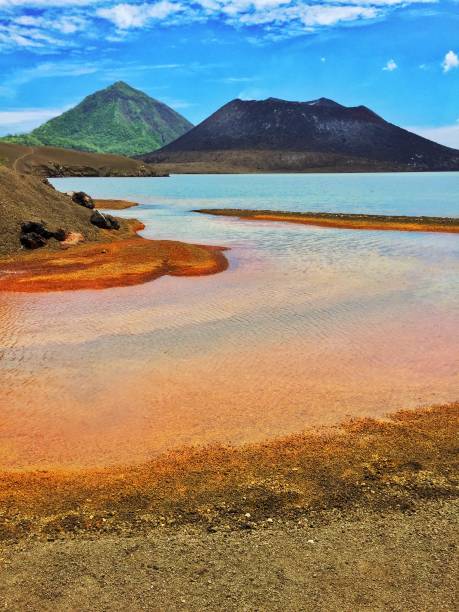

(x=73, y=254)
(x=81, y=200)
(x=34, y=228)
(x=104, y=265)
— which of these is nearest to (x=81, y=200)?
(x=81, y=200)

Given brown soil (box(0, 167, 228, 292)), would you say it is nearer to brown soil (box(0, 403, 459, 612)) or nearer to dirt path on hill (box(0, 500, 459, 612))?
brown soil (box(0, 403, 459, 612))

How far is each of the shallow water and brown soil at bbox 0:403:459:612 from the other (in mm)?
1361

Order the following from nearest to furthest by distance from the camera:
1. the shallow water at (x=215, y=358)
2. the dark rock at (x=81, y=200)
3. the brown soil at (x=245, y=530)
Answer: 1. the brown soil at (x=245, y=530)
2. the shallow water at (x=215, y=358)
3. the dark rock at (x=81, y=200)

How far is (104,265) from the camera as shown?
30234 millimetres

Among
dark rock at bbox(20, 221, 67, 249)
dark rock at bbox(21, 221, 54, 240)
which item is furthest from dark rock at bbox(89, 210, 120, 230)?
dark rock at bbox(21, 221, 54, 240)

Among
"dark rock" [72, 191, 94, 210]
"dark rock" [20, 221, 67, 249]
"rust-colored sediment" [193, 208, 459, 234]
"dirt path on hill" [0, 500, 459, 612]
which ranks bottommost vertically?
"dirt path on hill" [0, 500, 459, 612]

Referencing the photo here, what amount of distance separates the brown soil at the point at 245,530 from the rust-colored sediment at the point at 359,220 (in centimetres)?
4342

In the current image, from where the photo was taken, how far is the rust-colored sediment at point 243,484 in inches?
313

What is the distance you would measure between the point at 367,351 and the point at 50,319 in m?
11.3

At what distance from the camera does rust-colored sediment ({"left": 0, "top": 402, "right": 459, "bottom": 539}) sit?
26.1 feet

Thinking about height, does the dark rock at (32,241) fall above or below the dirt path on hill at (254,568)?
above

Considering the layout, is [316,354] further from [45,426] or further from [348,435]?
[45,426]

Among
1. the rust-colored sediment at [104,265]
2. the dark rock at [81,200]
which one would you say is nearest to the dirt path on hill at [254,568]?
the rust-colored sediment at [104,265]

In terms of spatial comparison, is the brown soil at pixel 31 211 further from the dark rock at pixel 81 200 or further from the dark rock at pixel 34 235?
the dark rock at pixel 81 200
